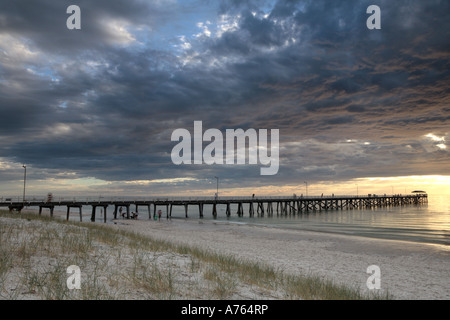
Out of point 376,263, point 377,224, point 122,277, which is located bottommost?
point 377,224

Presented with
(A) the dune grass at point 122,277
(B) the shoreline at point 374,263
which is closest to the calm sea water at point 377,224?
(B) the shoreline at point 374,263

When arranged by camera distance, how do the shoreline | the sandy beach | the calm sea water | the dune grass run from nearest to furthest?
the dune grass, the shoreline, the sandy beach, the calm sea water

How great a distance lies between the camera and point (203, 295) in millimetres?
6746

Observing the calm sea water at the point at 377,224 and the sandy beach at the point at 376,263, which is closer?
the sandy beach at the point at 376,263

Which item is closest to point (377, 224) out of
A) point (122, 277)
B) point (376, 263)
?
point (376, 263)

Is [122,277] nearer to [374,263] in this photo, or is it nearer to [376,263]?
[374,263]

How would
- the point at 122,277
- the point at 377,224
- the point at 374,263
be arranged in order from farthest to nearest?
1. the point at 377,224
2. the point at 374,263
3. the point at 122,277

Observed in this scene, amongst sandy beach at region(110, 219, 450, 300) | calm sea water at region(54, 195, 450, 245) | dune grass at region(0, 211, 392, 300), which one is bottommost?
calm sea water at region(54, 195, 450, 245)

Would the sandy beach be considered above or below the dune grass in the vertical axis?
below

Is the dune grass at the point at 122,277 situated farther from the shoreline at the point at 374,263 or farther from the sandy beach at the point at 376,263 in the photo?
the shoreline at the point at 374,263

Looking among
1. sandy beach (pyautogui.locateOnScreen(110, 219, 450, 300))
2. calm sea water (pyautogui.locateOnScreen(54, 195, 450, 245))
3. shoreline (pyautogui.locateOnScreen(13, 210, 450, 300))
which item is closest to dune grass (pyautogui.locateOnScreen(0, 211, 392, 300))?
sandy beach (pyautogui.locateOnScreen(110, 219, 450, 300))

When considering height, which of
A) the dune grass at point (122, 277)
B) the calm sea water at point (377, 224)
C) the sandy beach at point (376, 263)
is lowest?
the calm sea water at point (377, 224)

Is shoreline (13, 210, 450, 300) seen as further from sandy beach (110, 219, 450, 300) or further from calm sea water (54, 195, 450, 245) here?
calm sea water (54, 195, 450, 245)
